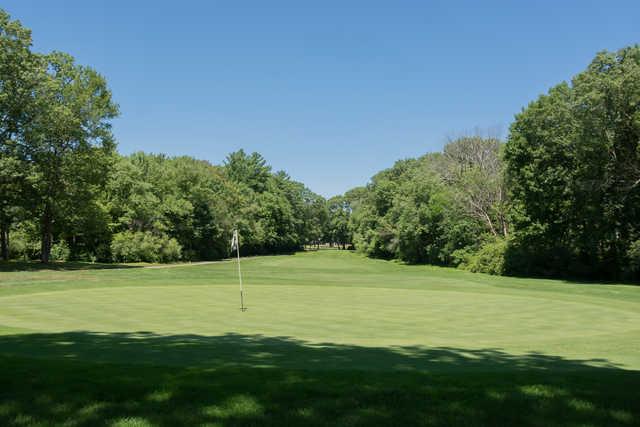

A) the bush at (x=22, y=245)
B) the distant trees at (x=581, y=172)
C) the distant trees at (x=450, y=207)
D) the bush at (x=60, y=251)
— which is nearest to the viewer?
the distant trees at (x=581, y=172)

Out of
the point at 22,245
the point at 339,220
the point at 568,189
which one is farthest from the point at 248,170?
the point at 568,189

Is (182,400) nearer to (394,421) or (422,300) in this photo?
(394,421)

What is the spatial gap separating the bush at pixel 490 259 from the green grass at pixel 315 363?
2657cm

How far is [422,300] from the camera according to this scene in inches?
830

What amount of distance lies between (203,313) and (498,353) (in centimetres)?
995

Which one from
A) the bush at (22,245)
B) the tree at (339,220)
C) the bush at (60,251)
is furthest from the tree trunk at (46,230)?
the tree at (339,220)

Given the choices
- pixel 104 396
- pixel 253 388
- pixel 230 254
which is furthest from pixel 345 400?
pixel 230 254

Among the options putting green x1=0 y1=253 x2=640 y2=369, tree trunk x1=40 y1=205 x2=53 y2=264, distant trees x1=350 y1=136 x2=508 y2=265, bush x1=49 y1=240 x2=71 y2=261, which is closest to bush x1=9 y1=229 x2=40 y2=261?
bush x1=49 y1=240 x2=71 y2=261

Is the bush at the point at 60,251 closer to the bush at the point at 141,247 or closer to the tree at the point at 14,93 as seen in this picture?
the bush at the point at 141,247

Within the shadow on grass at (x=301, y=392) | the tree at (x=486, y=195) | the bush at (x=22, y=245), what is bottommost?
the shadow on grass at (x=301, y=392)

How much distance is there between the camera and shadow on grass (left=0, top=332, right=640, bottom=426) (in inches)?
197

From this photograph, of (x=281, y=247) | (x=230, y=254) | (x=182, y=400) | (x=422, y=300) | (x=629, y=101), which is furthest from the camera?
(x=281, y=247)

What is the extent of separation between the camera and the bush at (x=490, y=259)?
150ft

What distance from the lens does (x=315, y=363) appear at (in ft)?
26.2
